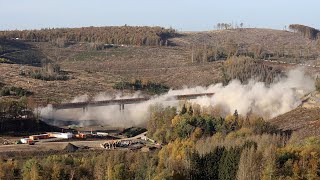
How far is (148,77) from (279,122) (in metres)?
50.9

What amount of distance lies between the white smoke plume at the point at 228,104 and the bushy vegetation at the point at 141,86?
190 inches

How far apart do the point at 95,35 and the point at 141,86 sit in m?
58.6

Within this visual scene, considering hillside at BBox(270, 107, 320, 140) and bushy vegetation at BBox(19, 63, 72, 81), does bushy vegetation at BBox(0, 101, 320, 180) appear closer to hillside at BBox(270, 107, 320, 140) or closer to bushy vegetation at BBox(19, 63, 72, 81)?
hillside at BBox(270, 107, 320, 140)

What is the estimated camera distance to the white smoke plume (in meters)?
83.9

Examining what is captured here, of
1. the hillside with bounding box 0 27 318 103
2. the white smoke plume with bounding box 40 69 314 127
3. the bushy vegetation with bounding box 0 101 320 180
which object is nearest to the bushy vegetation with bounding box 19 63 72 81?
the hillside with bounding box 0 27 318 103

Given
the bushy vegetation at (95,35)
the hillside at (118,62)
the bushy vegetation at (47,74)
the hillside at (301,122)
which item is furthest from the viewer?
the bushy vegetation at (95,35)

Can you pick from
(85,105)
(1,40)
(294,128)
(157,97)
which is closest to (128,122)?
(85,105)

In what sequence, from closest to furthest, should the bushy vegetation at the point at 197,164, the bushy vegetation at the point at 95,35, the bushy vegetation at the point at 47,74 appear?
the bushy vegetation at the point at 197,164 < the bushy vegetation at the point at 47,74 < the bushy vegetation at the point at 95,35

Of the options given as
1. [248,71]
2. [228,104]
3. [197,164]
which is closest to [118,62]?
[248,71]

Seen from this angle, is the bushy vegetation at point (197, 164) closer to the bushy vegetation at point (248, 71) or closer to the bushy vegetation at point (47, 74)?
the bushy vegetation at point (47, 74)

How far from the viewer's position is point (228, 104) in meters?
90.6

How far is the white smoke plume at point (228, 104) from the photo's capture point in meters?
83.9

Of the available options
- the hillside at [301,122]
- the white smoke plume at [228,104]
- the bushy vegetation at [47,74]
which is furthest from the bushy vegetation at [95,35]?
the hillside at [301,122]

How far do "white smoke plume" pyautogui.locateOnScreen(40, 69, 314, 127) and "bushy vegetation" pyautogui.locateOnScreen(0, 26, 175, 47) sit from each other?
57957 mm
